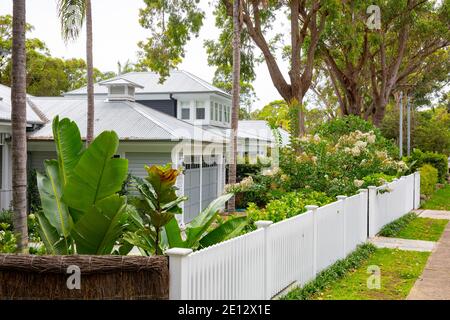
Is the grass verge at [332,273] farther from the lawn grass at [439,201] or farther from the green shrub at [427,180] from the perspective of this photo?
the green shrub at [427,180]

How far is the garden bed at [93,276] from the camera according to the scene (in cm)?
518

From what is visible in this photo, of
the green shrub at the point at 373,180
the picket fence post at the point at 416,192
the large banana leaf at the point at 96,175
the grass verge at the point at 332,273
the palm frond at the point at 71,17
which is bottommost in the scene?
the grass verge at the point at 332,273

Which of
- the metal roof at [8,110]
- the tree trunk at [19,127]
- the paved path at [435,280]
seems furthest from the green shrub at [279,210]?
the metal roof at [8,110]

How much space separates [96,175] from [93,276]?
1.15 metres

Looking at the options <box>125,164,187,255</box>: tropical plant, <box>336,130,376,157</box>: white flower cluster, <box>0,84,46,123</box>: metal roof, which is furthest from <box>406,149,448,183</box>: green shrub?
<box>125,164,187,255</box>: tropical plant

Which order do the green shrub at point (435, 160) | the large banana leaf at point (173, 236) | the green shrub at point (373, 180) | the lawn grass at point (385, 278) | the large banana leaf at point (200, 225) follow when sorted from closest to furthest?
the large banana leaf at point (200, 225), the large banana leaf at point (173, 236), the lawn grass at point (385, 278), the green shrub at point (373, 180), the green shrub at point (435, 160)

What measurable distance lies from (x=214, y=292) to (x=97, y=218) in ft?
4.90

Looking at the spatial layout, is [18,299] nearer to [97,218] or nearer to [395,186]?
[97,218]

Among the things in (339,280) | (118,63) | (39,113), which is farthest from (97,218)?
(118,63)

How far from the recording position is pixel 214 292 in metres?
5.91

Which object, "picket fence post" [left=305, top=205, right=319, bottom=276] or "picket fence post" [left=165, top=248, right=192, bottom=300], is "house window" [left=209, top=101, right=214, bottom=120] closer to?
"picket fence post" [left=305, top=205, right=319, bottom=276]

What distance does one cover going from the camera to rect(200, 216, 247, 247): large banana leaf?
679 cm

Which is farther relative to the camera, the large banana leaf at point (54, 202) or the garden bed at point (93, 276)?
the large banana leaf at point (54, 202)

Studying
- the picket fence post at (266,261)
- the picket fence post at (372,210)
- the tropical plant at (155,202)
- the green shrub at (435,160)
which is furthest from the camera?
the green shrub at (435,160)
